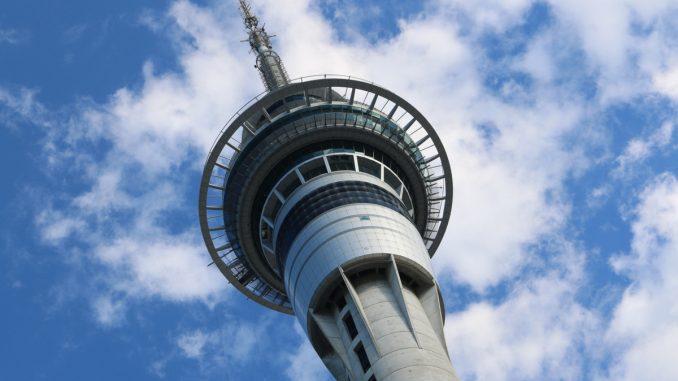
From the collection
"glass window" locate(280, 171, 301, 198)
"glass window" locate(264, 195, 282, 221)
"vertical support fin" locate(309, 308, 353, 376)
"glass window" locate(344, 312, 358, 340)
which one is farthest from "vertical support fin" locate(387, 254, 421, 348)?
"glass window" locate(264, 195, 282, 221)

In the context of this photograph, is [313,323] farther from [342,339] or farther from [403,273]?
[403,273]

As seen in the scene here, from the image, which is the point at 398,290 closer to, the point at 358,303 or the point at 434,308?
the point at 358,303

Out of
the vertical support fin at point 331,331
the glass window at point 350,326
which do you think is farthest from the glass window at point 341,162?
the glass window at point 350,326

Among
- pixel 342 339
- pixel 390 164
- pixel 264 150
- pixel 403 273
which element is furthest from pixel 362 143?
pixel 342 339

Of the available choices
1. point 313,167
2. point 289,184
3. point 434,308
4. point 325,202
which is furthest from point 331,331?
point 313,167

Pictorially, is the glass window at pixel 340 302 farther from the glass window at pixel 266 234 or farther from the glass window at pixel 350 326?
the glass window at pixel 266 234

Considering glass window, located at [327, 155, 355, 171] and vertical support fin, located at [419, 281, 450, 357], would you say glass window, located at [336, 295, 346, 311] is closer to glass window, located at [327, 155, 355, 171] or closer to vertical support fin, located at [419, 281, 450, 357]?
vertical support fin, located at [419, 281, 450, 357]
